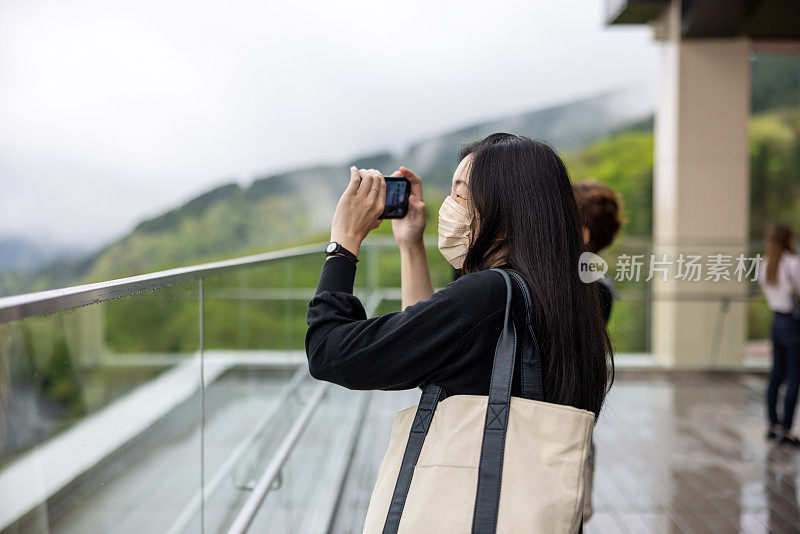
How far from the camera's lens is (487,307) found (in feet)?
3.44

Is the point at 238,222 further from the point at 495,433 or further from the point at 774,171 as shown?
the point at 495,433

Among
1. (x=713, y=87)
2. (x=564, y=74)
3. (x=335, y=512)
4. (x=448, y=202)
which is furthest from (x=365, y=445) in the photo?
(x=564, y=74)

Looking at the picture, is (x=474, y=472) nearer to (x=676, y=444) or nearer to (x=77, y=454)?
(x=77, y=454)

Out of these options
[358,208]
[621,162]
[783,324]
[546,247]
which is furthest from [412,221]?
[621,162]

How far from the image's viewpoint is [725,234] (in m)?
7.09

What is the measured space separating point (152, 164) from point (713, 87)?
18619 mm

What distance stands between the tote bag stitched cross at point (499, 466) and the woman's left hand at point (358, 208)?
11.2 inches

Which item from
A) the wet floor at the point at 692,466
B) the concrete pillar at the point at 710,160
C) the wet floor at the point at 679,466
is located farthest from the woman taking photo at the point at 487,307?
the concrete pillar at the point at 710,160

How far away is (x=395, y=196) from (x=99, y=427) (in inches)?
23.8

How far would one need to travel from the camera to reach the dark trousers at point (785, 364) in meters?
4.90

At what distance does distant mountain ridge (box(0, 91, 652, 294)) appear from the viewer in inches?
801

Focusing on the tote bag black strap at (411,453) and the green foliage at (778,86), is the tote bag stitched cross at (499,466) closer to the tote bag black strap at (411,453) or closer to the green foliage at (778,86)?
the tote bag black strap at (411,453)

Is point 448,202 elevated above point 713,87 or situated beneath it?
situated beneath

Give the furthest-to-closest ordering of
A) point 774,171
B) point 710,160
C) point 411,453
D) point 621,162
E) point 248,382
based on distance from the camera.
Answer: point 621,162, point 774,171, point 710,160, point 248,382, point 411,453
